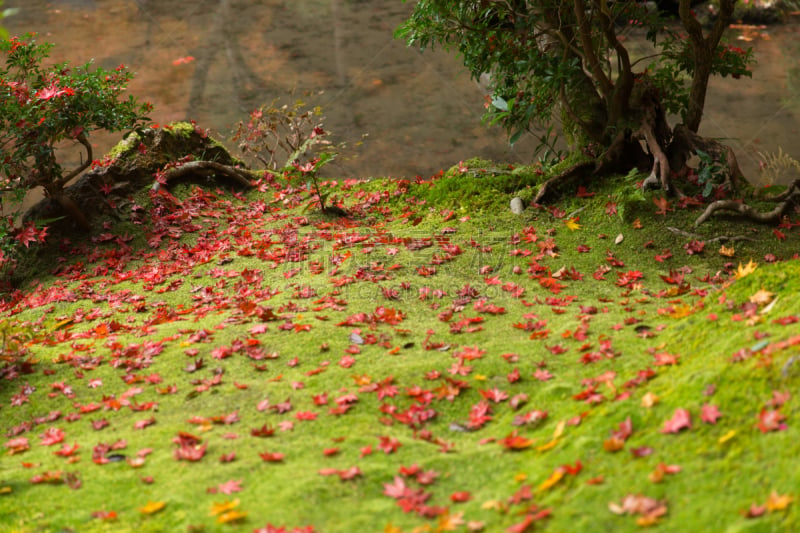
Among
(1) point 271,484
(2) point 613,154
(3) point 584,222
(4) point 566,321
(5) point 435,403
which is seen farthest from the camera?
(2) point 613,154

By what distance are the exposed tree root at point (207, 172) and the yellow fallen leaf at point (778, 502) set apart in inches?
223

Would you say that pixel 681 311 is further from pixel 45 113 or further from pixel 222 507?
pixel 45 113

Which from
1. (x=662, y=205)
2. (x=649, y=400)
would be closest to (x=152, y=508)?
(x=649, y=400)

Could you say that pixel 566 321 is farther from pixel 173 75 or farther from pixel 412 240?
pixel 173 75

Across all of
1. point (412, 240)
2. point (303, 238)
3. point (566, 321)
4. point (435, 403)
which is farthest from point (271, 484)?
point (303, 238)

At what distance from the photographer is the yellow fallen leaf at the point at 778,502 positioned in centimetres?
169

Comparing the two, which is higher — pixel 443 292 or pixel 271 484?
pixel 271 484

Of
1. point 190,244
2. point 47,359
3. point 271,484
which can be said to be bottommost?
point 190,244

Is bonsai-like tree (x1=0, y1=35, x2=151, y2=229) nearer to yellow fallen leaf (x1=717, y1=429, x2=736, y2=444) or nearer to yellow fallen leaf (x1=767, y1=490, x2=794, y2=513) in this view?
yellow fallen leaf (x1=717, y1=429, x2=736, y2=444)

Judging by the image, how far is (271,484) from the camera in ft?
7.70

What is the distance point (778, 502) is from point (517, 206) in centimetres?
369

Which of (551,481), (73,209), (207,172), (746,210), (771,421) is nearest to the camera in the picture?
(771,421)

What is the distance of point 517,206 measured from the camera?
5.23m

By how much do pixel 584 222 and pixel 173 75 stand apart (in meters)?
8.08
